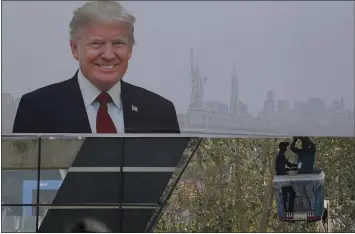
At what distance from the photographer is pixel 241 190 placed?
5297 millimetres

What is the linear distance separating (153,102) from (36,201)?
0.99 m

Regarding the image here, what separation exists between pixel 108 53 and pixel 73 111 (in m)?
0.41

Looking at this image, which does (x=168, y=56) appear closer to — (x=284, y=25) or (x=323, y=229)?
(x=284, y=25)

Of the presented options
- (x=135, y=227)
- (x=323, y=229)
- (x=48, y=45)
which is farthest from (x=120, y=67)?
(x=323, y=229)

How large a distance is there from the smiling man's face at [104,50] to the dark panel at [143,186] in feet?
2.03

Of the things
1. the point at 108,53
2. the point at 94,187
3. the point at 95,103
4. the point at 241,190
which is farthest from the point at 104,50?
the point at 241,190

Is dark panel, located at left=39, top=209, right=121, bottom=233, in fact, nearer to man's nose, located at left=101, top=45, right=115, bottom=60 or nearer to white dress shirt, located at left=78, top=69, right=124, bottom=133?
white dress shirt, located at left=78, top=69, right=124, bottom=133

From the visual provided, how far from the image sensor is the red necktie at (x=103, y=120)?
11.3 ft

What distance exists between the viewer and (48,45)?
3451mm

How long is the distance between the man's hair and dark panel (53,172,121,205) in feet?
3.09

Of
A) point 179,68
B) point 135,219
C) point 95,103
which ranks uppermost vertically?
point 179,68

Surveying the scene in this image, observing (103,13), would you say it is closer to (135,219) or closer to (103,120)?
(103,120)

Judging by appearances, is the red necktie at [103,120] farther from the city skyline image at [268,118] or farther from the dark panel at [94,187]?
the city skyline image at [268,118]

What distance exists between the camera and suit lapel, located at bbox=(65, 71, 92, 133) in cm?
345
